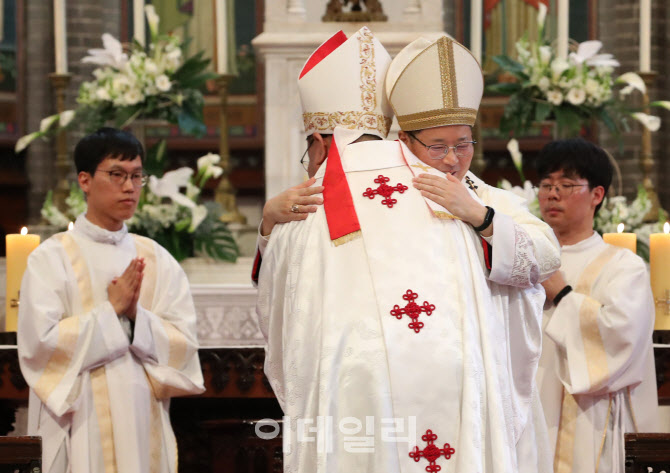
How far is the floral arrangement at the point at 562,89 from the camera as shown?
18.2 ft

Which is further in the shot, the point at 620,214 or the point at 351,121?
the point at 620,214

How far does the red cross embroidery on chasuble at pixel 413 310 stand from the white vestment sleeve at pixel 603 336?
3.93ft

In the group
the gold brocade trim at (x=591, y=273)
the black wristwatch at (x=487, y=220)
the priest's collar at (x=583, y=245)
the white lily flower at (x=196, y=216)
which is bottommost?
the gold brocade trim at (x=591, y=273)

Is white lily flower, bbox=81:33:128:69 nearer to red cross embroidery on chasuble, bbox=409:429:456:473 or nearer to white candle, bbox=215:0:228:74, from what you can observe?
white candle, bbox=215:0:228:74

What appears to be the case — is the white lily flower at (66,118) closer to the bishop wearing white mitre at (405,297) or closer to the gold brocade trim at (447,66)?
the bishop wearing white mitre at (405,297)

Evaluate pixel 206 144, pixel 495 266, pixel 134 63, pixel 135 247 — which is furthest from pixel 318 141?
pixel 206 144

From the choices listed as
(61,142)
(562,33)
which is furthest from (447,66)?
(61,142)

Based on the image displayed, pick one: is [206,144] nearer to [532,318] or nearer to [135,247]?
[135,247]

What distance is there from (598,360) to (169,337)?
1.52 m

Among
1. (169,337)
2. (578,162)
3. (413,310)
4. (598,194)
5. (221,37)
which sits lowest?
(169,337)

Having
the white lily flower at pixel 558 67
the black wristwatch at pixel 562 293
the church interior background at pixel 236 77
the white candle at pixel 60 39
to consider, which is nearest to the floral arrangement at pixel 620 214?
the white lily flower at pixel 558 67

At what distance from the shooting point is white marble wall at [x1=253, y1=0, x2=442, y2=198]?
17.8ft

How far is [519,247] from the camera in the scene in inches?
125

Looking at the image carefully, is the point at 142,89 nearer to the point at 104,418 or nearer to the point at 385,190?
the point at 104,418
